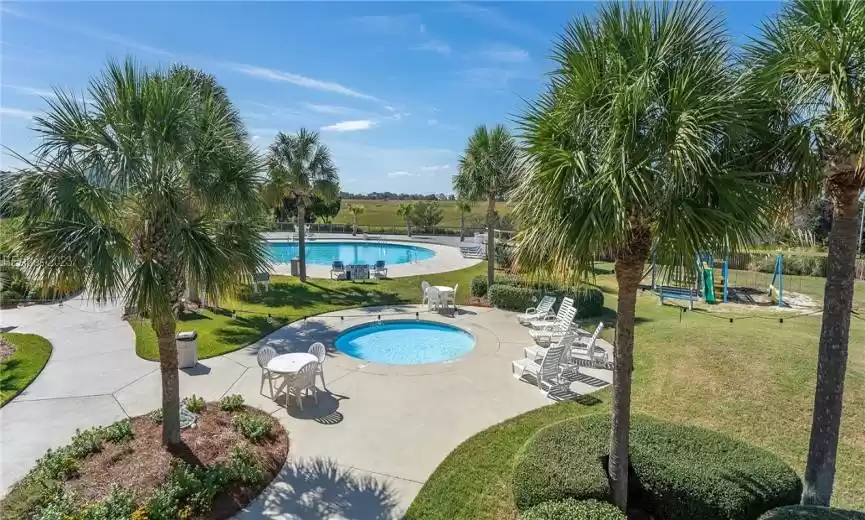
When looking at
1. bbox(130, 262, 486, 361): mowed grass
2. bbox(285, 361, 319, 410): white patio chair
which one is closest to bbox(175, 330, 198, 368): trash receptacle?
bbox(130, 262, 486, 361): mowed grass

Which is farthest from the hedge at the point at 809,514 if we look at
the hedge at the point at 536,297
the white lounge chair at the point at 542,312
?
the hedge at the point at 536,297

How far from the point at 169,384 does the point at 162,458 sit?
3.21ft

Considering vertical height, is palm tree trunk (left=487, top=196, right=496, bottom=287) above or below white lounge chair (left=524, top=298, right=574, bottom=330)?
above

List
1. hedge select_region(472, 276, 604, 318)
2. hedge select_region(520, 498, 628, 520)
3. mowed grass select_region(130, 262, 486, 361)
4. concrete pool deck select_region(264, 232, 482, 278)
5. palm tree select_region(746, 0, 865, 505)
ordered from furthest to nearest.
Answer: concrete pool deck select_region(264, 232, 482, 278), hedge select_region(472, 276, 604, 318), mowed grass select_region(130, 262, 486, 361), hedge select_region(520, 498, 628, 520), palm tree select_region(746, 0, 865, 505)

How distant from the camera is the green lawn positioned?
8.67m

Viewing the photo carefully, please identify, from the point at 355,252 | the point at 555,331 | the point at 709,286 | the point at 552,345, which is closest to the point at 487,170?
the point at 555,331

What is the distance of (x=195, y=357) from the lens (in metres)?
10.2

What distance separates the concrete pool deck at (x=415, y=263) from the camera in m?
24.9

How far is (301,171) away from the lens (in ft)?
68.2

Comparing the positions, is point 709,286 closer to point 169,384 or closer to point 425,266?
point 425,266

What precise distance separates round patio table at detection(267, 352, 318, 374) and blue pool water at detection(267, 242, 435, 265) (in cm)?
2435

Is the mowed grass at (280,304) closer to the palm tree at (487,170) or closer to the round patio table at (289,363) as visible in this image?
the round patio table at (289,363)

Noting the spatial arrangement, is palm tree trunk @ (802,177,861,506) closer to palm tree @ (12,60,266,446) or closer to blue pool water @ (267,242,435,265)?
palm tree @ (12,60,266,446)

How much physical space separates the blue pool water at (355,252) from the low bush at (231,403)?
2537cm
